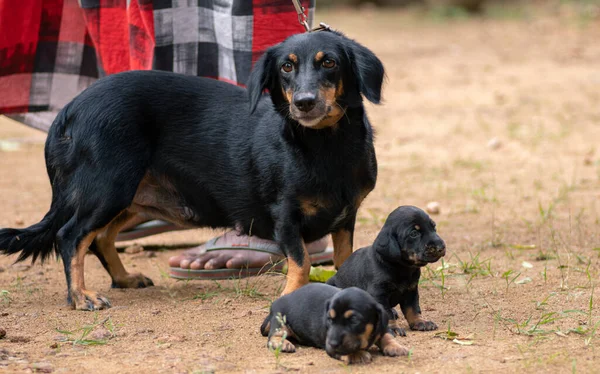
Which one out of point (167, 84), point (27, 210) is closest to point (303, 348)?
point (167, 84)

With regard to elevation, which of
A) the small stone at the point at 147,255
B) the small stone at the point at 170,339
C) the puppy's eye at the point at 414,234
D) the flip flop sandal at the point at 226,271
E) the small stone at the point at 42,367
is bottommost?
the small stone at the point at 147,255

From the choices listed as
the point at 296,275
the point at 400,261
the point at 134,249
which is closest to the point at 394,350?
the point at 400,261

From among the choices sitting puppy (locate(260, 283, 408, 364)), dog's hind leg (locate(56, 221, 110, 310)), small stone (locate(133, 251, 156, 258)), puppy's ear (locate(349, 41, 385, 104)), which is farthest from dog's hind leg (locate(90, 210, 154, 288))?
puppy's ear (locate(349, 41, 385, 104))

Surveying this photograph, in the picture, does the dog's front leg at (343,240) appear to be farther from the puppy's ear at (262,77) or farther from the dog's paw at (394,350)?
the dog's paw at (394,350)

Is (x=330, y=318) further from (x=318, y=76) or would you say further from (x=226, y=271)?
(x=226, y=271)

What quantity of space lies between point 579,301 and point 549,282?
35 centimetres

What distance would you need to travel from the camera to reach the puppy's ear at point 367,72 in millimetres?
3840

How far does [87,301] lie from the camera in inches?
162

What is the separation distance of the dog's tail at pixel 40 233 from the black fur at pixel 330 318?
1.44m

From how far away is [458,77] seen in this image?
10.9m

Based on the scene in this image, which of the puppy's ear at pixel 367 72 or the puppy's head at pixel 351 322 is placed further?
the puppy's ear at pixel 367 72

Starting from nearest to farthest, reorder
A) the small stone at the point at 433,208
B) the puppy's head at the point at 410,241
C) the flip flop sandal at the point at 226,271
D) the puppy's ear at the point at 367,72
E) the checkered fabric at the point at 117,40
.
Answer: the puppy's head at the point at 410,241 → the puppy's ear at the point at 367,72 → the flip flop sandal at the point at 226,271 → the checkered fabric at the point at 117,40 → the small stone at the point at 433,208

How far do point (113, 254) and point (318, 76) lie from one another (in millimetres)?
1566

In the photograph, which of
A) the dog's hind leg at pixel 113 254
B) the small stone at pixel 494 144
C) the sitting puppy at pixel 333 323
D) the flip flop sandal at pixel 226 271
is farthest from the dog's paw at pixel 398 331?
the small stone at pixel 494 144
